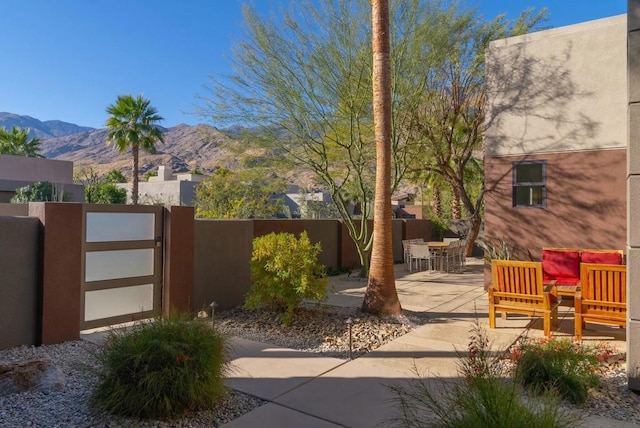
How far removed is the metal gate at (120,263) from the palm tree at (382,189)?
11.0 ft

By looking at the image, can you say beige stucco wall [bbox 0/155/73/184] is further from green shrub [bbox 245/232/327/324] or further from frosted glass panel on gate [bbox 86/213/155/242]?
green shrub [bbox 245/232/327/324]

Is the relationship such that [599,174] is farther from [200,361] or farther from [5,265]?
[5,265]

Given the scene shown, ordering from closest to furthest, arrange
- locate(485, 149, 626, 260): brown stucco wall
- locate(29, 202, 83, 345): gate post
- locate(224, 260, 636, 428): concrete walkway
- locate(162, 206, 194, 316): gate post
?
1. locate(224, 260, 636, 428): concrete walkway
2. locate(29, 202, 83, 345): gate post
3. locate(162, 206, 194, 316): gate post
4. locate(485, 149, 626, 260): brown stucco wall

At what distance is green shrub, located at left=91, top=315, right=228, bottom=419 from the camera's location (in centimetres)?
338

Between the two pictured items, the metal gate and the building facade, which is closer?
the metal gate

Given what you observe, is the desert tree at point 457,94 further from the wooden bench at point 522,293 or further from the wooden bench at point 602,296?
the wooden bench at point 602,296

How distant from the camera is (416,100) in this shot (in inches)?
415

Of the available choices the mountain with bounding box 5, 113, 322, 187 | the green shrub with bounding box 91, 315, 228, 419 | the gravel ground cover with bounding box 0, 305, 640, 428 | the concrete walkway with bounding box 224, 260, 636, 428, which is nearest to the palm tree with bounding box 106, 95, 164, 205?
the mountain with bounding box 5, 113, 322, 187

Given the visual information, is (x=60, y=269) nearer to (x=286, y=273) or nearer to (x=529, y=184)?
(x=286, y=273)

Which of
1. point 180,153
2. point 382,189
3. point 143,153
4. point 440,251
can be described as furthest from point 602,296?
point 180,153

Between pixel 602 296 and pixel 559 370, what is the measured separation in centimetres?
237

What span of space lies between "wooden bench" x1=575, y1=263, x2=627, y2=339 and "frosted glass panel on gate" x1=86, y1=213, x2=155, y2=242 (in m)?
6.12

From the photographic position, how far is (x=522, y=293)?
648 centimetres

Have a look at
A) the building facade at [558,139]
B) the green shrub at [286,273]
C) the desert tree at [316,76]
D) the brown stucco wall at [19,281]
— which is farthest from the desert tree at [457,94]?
the brown stucco wall at [19,281]
